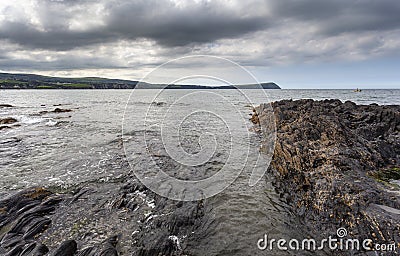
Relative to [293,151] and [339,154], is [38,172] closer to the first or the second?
[293,151]

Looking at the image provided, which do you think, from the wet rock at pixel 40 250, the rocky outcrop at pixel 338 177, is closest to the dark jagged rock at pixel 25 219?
the wet rock at pixel 40 250

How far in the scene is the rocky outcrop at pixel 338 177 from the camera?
6375 mm

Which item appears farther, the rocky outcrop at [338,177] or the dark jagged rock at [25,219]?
the dark jagged rock at [25,219]

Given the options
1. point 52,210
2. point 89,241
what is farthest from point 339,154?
point 52,210

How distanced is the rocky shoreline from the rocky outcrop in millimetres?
27

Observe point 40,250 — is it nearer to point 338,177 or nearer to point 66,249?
point 66,249

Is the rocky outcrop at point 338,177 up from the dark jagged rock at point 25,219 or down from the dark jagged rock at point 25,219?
up

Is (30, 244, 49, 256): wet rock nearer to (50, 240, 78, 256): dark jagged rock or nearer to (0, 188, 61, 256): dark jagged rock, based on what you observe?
(0, 188, 61, 256): dark jagged rock

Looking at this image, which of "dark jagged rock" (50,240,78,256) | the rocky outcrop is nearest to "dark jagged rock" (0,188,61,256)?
"dark jagged rock" (50,240,78,256)

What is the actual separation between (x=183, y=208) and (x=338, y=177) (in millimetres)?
5958

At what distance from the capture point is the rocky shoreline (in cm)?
663

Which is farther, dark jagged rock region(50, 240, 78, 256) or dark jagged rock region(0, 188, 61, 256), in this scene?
dark jagged rock region(0, 188, 61, 256)

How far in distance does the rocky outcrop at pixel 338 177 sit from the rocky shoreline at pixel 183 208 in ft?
0.09

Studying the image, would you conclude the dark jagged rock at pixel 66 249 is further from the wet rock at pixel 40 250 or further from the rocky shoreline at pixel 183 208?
the wet rock at pixel 40 250
